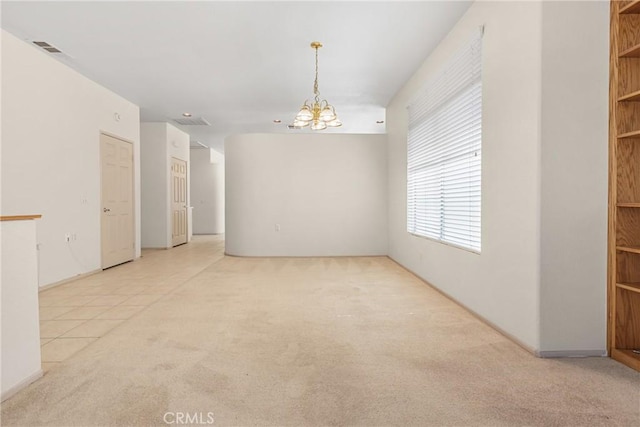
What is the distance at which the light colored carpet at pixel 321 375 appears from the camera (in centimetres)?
193

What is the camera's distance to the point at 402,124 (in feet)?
20.9

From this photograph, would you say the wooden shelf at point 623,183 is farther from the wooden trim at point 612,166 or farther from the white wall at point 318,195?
the white wall at point 318,195

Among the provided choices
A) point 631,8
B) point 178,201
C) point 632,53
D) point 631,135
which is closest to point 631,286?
point 631,135

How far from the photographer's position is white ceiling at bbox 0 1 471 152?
12.4 feet

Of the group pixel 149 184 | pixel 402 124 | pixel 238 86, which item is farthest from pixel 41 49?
pixel 402 124

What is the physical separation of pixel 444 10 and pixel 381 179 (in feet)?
13.3

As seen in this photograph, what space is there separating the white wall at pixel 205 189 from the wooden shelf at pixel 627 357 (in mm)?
12469

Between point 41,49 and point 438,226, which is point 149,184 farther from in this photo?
point 438,226

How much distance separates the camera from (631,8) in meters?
2.48

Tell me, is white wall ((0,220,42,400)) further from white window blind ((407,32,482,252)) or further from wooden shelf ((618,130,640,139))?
wooden shelf ((618,130,640,139))

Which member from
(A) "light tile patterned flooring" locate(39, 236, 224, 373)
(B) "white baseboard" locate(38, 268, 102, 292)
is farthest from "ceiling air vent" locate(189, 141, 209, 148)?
(B) "white baseboard" locate(38, 268, 102, 292)

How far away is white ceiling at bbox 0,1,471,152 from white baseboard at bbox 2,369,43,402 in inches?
129

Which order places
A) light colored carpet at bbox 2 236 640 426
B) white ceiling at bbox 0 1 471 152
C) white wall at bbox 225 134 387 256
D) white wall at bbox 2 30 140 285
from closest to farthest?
light colored carpet at bbox 2 236 640 426 → white ceiling at bbox 0 1 471 152 → white wall at bbox 2 30 140 285 → white wall at bbox 225 134 387 256

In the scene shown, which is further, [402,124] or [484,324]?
[402,124]
